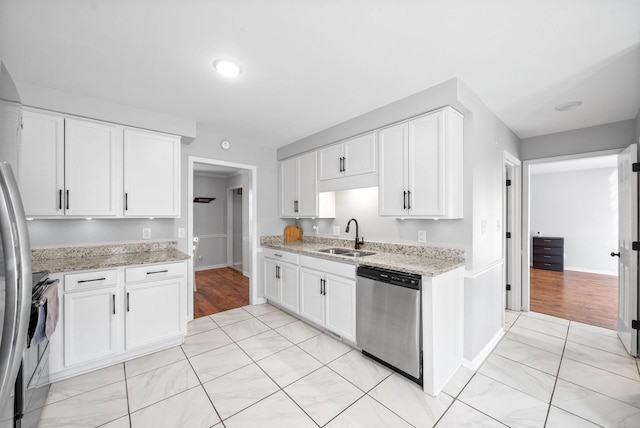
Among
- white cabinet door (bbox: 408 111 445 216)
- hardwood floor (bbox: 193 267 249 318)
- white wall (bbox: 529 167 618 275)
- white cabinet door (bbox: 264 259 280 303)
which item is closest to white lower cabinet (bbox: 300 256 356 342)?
white cabinet door (bbox: 264 259 280 303)

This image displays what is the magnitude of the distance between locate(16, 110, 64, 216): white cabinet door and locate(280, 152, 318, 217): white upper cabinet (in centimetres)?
249

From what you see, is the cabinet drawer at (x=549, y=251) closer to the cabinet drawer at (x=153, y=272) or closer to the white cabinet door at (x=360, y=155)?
the white cabinet door at (x=360, y=155)

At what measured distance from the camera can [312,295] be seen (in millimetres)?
3045

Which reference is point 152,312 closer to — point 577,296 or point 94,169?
point 94,169

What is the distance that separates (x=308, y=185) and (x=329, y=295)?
1.59 meters

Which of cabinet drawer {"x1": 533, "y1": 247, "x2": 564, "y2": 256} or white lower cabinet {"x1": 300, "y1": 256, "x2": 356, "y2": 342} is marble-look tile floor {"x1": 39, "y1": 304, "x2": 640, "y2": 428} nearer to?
white lower cabinet {"x1": 300, "y1": 256, "x2": 356, "y2": 342}

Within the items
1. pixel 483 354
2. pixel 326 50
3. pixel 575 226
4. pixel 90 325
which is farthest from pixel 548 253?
pixel 90 325

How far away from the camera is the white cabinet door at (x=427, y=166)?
2.32 metres

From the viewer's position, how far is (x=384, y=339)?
2.28m

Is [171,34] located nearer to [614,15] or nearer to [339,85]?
[339,85]

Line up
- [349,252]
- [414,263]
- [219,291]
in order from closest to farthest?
[414,263]
[349,252]
[219,291]

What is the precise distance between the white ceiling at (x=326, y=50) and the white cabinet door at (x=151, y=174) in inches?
14.7

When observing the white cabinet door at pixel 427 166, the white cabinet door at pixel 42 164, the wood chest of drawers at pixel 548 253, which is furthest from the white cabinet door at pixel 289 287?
the wood chest of drawers at pixel 548 253

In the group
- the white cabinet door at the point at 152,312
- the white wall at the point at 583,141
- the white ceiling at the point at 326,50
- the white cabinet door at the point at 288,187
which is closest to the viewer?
the white ceiling at the point at 326,50
